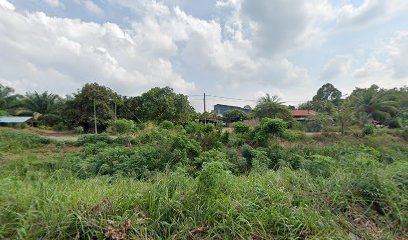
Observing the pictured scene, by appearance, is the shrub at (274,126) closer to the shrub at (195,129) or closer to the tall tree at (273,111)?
the shrub at (195,129)

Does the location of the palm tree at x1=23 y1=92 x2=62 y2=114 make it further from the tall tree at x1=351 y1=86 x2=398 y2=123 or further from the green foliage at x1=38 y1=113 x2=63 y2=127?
the tall tree at x1=351 y1=86 x2=398 y2=123

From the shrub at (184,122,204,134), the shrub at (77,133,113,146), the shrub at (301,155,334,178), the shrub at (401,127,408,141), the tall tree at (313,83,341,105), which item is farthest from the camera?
the tall tree at (313,83,341,105)

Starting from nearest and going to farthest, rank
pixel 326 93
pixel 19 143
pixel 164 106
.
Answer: pixel 19 143 → pixel 164 106 → pixel 326 93

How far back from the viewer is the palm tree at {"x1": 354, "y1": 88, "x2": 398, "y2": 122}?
22.0m

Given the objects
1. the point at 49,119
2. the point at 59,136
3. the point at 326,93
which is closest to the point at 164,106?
the point at 59,136

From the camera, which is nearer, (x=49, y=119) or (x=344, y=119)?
(x=344, y=119)

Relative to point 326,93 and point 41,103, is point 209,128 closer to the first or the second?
point 41,103

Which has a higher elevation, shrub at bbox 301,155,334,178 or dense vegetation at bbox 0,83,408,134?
dense vegetation at bbox 0,83,408,134

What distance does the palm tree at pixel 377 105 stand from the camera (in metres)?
22.0

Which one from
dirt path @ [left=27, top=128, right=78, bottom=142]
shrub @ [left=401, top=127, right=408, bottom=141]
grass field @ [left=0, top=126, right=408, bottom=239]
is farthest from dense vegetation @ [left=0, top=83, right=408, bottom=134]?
grass field @ [left=0, top=126, right=408, bottom=239]

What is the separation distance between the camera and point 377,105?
74.0 ft

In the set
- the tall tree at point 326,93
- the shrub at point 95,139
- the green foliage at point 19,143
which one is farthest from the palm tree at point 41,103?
the tall tree at point 326,93

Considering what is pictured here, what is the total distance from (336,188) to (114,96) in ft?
82.6

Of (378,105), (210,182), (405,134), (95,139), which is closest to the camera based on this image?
(210,182)
